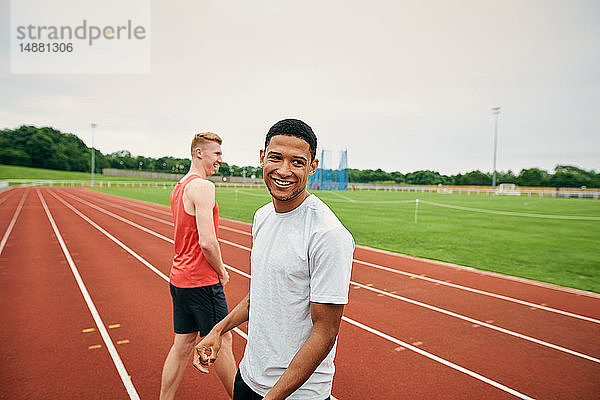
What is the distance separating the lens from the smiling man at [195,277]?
108 inches

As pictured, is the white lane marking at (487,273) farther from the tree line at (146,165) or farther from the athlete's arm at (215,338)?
the tree line at (146,165)

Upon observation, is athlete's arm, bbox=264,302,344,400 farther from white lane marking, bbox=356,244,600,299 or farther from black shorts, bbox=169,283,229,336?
white lane marking, bbox=356,244,600,299

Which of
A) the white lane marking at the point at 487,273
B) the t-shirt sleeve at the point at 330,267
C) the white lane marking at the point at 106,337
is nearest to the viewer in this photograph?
the t-shirt sleeve at the point at 330,267

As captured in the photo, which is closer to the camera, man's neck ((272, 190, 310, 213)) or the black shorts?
man's neck ((272, 190, 310, 213))

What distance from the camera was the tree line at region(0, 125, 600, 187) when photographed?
8450 cm

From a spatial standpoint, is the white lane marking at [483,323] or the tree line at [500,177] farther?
the tree line at [500,177]

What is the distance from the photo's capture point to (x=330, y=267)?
1373 mm

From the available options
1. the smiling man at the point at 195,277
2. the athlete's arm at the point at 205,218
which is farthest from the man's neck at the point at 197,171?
the athlete's arm at the point at 205,218

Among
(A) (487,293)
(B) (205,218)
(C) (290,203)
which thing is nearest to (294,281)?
(C) (290,203)

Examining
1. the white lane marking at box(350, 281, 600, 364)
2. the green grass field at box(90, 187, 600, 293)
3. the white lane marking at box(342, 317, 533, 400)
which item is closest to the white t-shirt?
the white lane marking at box(342, 317, 533, 400)

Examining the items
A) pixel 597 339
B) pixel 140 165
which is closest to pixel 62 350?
pixel 597 339

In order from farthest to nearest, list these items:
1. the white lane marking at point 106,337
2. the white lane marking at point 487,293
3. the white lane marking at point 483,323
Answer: the white lane marking at point 487,293 → the white lane marking at point 483,323 → the white lane marking at point 106,337

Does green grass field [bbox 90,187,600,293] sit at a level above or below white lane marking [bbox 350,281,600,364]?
above

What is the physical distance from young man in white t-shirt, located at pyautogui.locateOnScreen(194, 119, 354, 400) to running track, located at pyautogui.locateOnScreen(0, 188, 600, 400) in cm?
212
